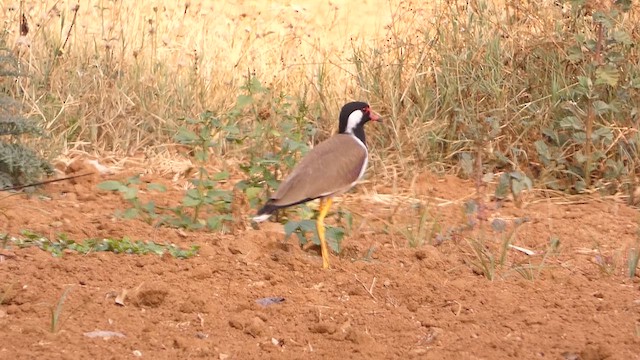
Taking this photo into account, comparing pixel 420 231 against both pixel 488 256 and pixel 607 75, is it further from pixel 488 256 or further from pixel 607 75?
pixel 607 75

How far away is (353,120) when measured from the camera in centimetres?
581

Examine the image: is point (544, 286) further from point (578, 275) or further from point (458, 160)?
point (458, 160)

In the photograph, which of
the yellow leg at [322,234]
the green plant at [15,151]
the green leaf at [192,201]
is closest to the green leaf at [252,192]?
the green leaf at [192,201]

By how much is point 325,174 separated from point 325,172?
0.02m

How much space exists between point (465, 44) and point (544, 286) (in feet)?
11.5

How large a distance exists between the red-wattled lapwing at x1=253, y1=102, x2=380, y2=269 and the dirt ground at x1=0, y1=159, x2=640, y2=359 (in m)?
0.21

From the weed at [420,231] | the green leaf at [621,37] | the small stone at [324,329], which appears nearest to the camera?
the small stone at [324,329]

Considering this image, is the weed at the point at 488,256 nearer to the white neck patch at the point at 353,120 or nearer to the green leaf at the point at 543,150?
the white neck patch at the point at 353,120

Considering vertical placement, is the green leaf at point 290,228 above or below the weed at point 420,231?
above

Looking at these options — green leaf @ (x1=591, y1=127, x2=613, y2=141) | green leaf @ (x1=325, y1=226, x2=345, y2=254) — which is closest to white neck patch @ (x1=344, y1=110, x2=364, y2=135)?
green leaf @ (x1=325, y1=226, x2=345, y2=254)

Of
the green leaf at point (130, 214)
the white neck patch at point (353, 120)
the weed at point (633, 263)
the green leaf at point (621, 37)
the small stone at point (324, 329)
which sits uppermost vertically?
the green leaf at point (621, 37)

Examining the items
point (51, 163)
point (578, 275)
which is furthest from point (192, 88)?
point (578, 275)

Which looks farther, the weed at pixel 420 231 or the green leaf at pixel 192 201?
the green leaf at pixel 192 201

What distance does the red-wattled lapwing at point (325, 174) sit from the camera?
5219mm
